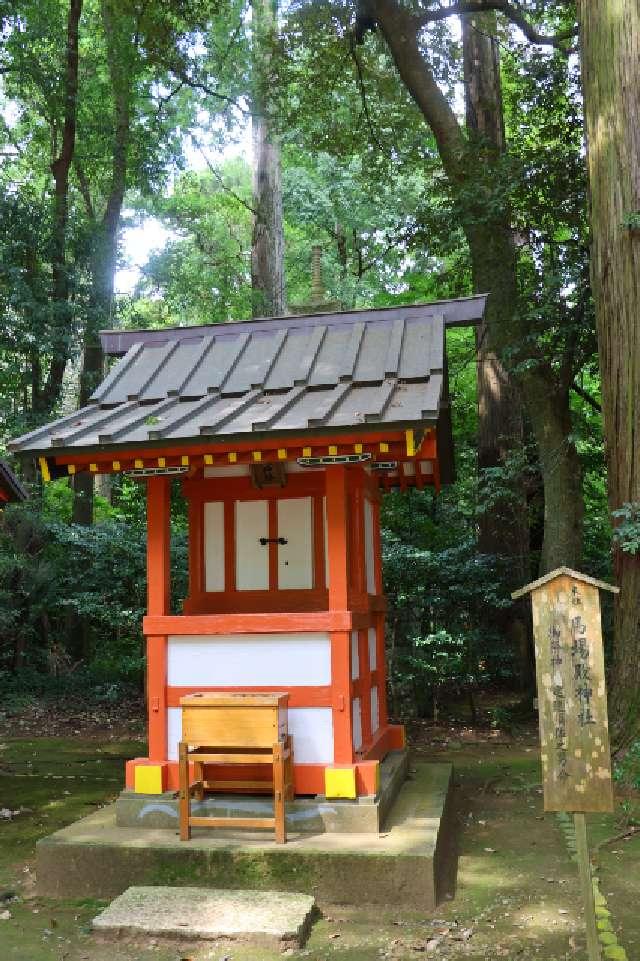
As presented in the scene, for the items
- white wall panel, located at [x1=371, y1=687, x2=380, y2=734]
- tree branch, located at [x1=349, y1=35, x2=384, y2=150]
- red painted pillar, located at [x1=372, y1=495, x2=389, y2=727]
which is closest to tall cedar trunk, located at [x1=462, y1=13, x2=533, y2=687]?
tree branch, located at [x1=349, y1=35, x2=384, y2=150]

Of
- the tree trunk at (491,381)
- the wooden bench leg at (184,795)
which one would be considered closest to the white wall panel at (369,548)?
the wooden bench leg at (184,795)

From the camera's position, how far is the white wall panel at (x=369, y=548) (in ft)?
23.6

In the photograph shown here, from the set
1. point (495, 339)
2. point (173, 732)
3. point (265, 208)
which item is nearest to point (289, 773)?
point (173, 732)

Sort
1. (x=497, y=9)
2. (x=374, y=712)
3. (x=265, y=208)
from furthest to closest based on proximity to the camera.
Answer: (x=265, y=208)
(x=497, y=9)
(x=374, y=712)

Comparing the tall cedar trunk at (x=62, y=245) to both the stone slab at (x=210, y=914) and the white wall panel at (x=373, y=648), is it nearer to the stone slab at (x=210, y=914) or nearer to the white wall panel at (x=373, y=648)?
the white wall panel at (x=373, y=648)

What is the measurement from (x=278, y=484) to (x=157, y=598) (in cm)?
133

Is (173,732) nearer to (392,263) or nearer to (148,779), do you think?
(148,779)

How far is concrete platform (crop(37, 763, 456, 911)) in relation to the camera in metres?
4.95

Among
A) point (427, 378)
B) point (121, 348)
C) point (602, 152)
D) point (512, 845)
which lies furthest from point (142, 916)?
point (602, 152)

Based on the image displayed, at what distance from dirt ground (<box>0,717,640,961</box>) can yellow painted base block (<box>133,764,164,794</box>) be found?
887 millimetres

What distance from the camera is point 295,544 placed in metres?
6.73

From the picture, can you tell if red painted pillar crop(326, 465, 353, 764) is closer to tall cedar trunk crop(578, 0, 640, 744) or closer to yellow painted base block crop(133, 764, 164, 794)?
yellow painted base block crop(133, 764, 164, 794)

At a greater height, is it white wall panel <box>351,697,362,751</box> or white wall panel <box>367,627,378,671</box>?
white wall panel <box>367,627,378,671</box>

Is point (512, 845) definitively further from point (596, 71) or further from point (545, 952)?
point (596, 71)
